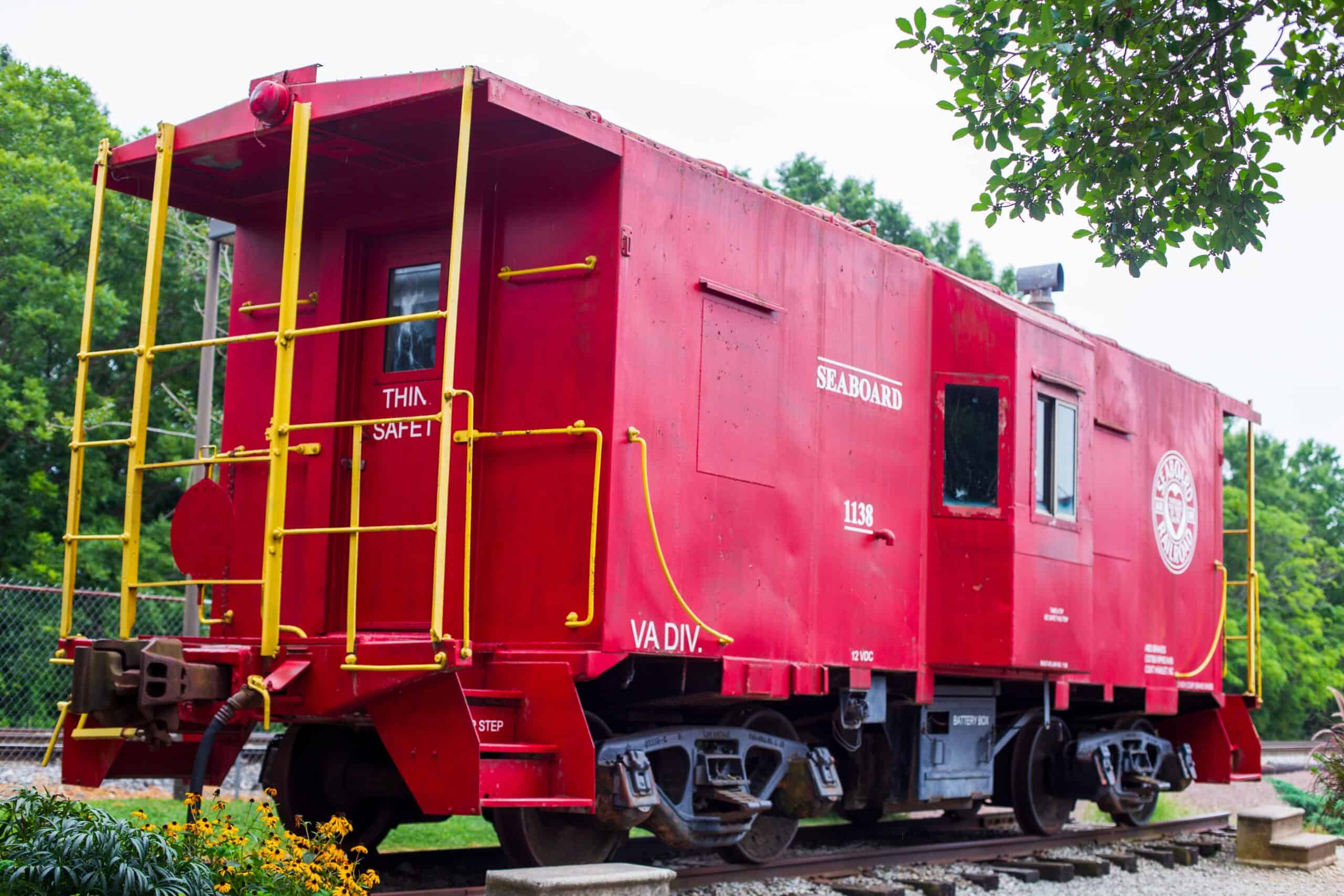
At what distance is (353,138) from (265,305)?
1508 millimetres

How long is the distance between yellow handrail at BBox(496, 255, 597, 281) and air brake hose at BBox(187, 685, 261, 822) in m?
2.48

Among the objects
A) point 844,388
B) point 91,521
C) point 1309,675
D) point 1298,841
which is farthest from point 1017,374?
point 1309,675

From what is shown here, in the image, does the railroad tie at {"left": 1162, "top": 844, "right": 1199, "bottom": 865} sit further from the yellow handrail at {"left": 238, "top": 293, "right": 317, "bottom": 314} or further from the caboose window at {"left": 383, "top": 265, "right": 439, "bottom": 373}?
the yellow handrail at {"left": 238, "top": 293, "right": 317, "bottom": 314}

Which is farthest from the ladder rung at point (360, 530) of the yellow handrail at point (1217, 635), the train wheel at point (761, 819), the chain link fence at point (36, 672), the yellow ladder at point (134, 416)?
the yellow handrail at point (1217, 635)

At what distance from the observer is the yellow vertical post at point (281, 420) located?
20.3 feet

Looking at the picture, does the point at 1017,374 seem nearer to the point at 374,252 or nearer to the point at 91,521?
the point at 374,252

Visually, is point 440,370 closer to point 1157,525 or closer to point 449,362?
point 449,362

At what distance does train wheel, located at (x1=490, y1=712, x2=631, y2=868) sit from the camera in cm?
706

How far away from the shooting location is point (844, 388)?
8.66m

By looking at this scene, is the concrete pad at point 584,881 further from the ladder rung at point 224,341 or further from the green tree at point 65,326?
the green tree at point 65,326

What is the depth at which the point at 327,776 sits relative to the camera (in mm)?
8039

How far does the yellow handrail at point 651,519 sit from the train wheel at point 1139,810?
5970mm

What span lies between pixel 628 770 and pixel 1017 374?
4.03 meters

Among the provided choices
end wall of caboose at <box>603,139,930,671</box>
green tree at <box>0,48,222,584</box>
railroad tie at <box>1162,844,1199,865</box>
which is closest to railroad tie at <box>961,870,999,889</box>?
end wall of caboose at <box>603,139,930,671</box>
